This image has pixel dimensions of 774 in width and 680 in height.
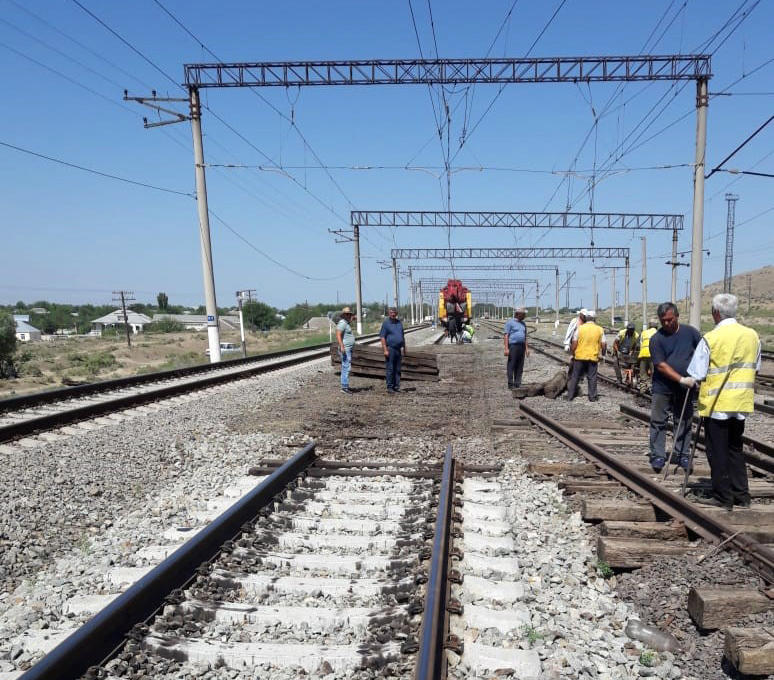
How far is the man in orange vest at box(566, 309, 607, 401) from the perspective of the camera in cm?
1170

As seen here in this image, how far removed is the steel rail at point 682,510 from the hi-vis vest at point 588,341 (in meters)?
4.24

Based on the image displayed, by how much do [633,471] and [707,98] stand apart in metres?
15.3

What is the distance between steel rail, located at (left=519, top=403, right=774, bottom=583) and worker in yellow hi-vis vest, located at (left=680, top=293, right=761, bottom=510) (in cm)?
41

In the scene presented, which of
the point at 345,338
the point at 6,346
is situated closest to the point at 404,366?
the point at 345,338

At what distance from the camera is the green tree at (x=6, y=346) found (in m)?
24.9

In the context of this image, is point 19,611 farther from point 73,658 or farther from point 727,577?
point 727,577

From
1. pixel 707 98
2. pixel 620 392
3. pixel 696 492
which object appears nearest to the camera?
pixel 696 492

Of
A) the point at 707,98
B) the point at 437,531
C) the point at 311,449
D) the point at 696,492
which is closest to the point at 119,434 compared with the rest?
the point at 311,449

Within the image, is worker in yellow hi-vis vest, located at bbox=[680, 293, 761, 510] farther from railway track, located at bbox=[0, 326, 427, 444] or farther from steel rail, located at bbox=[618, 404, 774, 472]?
railway track, located at bbox=[0, 326, 427, 444]

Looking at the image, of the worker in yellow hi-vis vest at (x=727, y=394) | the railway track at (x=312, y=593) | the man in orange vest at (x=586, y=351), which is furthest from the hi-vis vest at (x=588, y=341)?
the railway track at (x=312, y=593)

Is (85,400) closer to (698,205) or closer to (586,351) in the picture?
(586,351)

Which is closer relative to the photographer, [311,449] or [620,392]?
[311,449]

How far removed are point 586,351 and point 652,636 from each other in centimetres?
894

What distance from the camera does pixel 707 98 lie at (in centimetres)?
1709
